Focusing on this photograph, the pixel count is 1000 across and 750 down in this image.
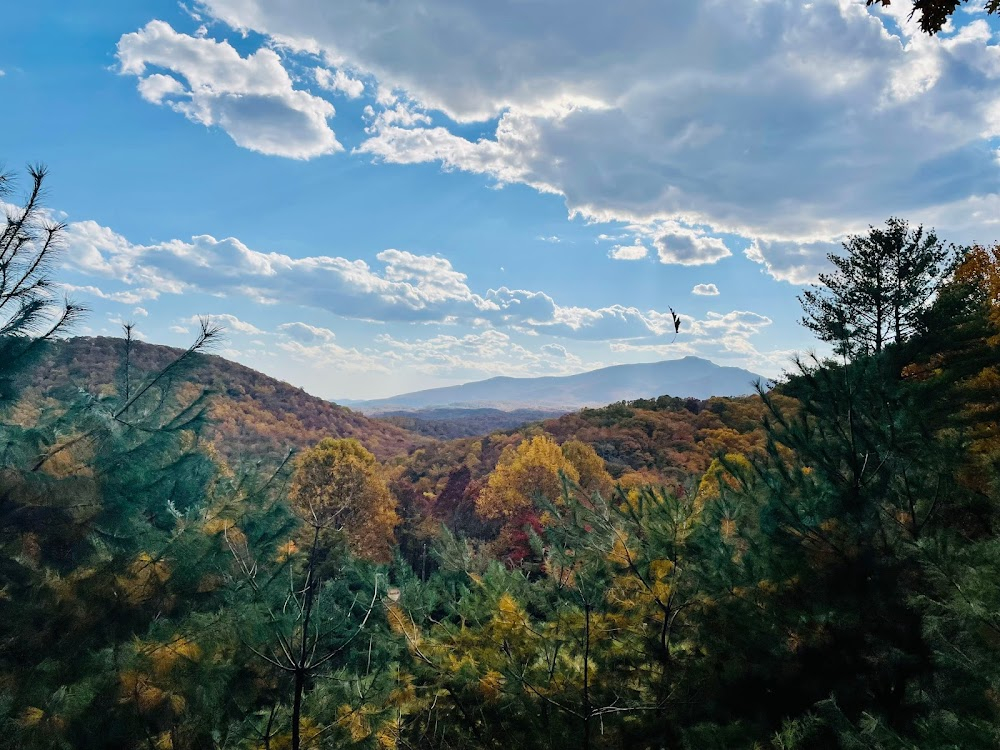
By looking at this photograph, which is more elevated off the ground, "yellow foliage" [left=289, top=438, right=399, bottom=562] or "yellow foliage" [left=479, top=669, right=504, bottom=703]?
"yellow foliage" [left=479, top=669, right=504, bottom=703]

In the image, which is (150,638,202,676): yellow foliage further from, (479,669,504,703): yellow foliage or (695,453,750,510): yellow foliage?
(695,453,750,510): yellow foliage

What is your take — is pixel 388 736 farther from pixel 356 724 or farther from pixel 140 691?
pixel 140 691

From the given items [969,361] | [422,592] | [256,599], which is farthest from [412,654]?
[969,361]

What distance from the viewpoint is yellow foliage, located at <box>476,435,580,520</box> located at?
1152 inches

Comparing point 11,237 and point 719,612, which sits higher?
point 11,237

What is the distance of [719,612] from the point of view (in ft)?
20.4

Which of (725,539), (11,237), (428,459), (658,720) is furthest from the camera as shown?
(428,459)

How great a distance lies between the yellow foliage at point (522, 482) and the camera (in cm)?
2927

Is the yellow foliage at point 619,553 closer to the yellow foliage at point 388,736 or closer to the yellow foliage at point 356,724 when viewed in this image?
the yellow foliage at point 388,736

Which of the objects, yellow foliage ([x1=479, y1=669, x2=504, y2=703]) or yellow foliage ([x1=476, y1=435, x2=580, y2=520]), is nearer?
yellow foliage ([x1=479, y1=669, x2=504, y2=703])

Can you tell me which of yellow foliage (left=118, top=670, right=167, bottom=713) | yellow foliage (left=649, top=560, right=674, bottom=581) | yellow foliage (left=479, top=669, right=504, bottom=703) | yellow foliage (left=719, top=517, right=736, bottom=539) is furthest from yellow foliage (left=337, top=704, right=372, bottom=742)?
yellow foliage (left=719, top=517, right=736, bottom=539)

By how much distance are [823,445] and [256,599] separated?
637 centimetres

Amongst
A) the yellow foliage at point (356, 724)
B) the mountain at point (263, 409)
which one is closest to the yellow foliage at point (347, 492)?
the yellow foliage at point (356, 724)

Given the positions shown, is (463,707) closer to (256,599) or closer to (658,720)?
(658,720)
